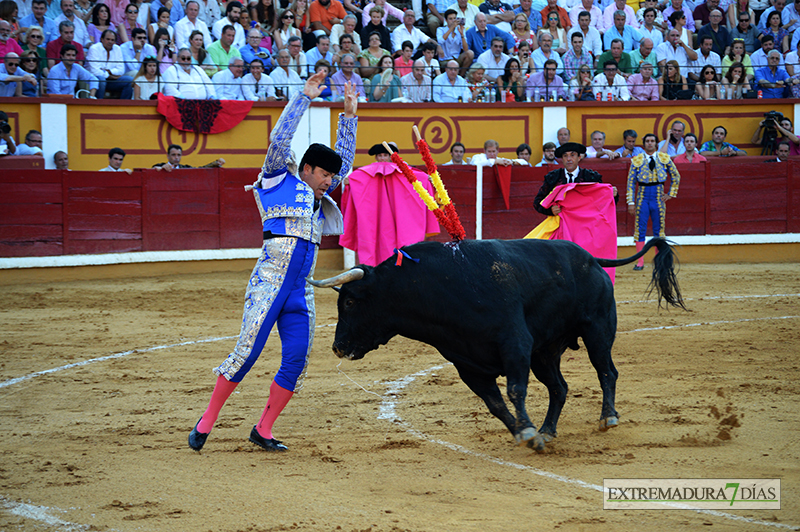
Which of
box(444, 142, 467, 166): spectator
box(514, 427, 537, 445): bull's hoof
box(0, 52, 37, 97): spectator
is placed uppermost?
box(0, 52, 37, 97): spectator

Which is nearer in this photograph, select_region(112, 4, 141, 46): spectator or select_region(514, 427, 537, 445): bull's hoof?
select_region(514, 427, 537, 445): bull's hoof

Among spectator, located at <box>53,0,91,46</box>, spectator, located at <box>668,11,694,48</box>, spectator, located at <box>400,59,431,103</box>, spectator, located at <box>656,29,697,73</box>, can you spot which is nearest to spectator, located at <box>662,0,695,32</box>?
spectator, located at <box>668,11,694,48</box>

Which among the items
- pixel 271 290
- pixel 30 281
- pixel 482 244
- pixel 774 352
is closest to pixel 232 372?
pixel 271 290

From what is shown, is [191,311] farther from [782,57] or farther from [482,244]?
[782,57]

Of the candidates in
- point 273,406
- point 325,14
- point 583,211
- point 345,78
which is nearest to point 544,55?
point 345,78

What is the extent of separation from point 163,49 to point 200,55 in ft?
1.51

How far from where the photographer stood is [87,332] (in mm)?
6156

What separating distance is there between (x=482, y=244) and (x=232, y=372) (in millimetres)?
1141

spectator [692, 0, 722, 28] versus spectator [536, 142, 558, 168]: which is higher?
spectator [692, 0, 722, 28]

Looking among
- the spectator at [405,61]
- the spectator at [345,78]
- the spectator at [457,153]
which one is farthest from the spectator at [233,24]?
the spectator at [457,153]

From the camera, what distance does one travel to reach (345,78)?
1021cm

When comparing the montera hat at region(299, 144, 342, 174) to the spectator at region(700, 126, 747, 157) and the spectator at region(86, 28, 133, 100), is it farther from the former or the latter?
the spectator at region(700, 126, 747, 157)

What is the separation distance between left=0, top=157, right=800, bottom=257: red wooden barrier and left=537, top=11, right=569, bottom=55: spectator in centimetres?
193

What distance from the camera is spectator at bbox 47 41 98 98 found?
9.00m
